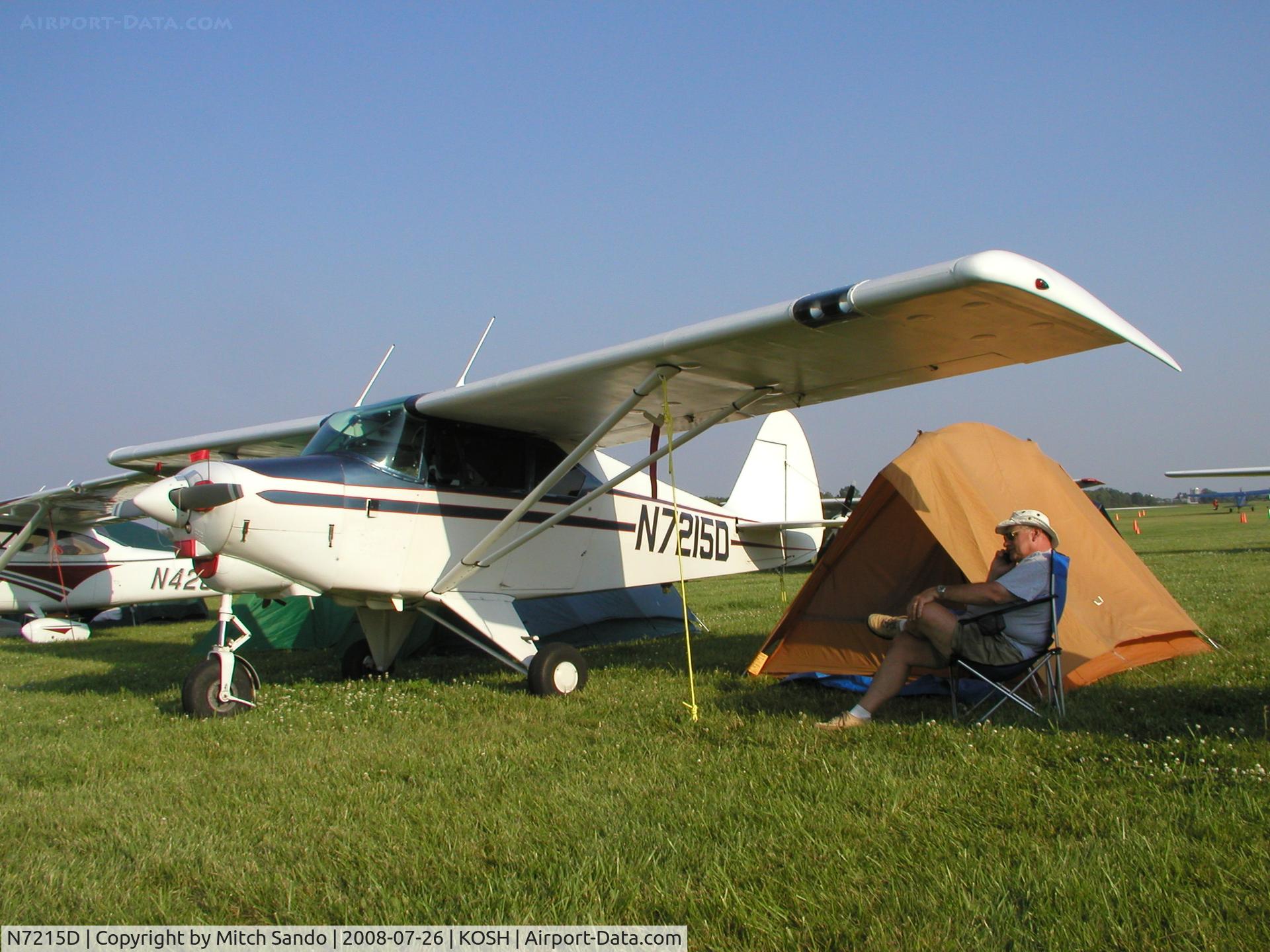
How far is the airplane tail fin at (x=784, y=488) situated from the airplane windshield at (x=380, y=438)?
14.8ft

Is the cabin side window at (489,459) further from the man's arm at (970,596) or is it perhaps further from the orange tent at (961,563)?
the man's arm at (970,596)

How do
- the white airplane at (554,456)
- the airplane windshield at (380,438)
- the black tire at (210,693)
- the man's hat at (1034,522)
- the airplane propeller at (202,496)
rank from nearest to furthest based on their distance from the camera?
the man's hat at (1034,522)
the white airplane at (554,456)
the airplane propeller at (202,496)
the black tire at (210,693)
the airplane windshield at (380,438)

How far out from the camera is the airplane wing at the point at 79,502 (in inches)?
494

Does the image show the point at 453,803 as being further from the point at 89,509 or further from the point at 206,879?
the point at 89,509

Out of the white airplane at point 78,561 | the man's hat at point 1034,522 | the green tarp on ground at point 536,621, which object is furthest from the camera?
the white airplane at point 78,561

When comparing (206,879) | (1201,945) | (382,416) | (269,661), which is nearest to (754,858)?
(1201,945)

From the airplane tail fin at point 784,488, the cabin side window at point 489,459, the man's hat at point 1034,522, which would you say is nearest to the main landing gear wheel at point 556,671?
the cabin side window at point 489,459

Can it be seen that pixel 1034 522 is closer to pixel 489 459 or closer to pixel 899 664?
pixel 899 664

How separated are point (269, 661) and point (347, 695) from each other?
13.1ft

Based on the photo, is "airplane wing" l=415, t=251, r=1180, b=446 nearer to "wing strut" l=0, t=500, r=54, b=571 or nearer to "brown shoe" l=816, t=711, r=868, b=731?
"brown shoe" l=816, t=711, r=868, b=731

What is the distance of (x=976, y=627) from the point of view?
4.76 meters

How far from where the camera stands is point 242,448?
10.3m

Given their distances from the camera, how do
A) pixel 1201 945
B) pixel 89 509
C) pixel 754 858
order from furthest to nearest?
pixel 89 509
pixel 754 858
pixel 1201 945

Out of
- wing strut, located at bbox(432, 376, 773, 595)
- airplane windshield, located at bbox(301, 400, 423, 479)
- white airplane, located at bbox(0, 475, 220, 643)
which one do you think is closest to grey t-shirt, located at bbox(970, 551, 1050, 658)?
wing strut, located at bbox(432, 376, 773, 595)
